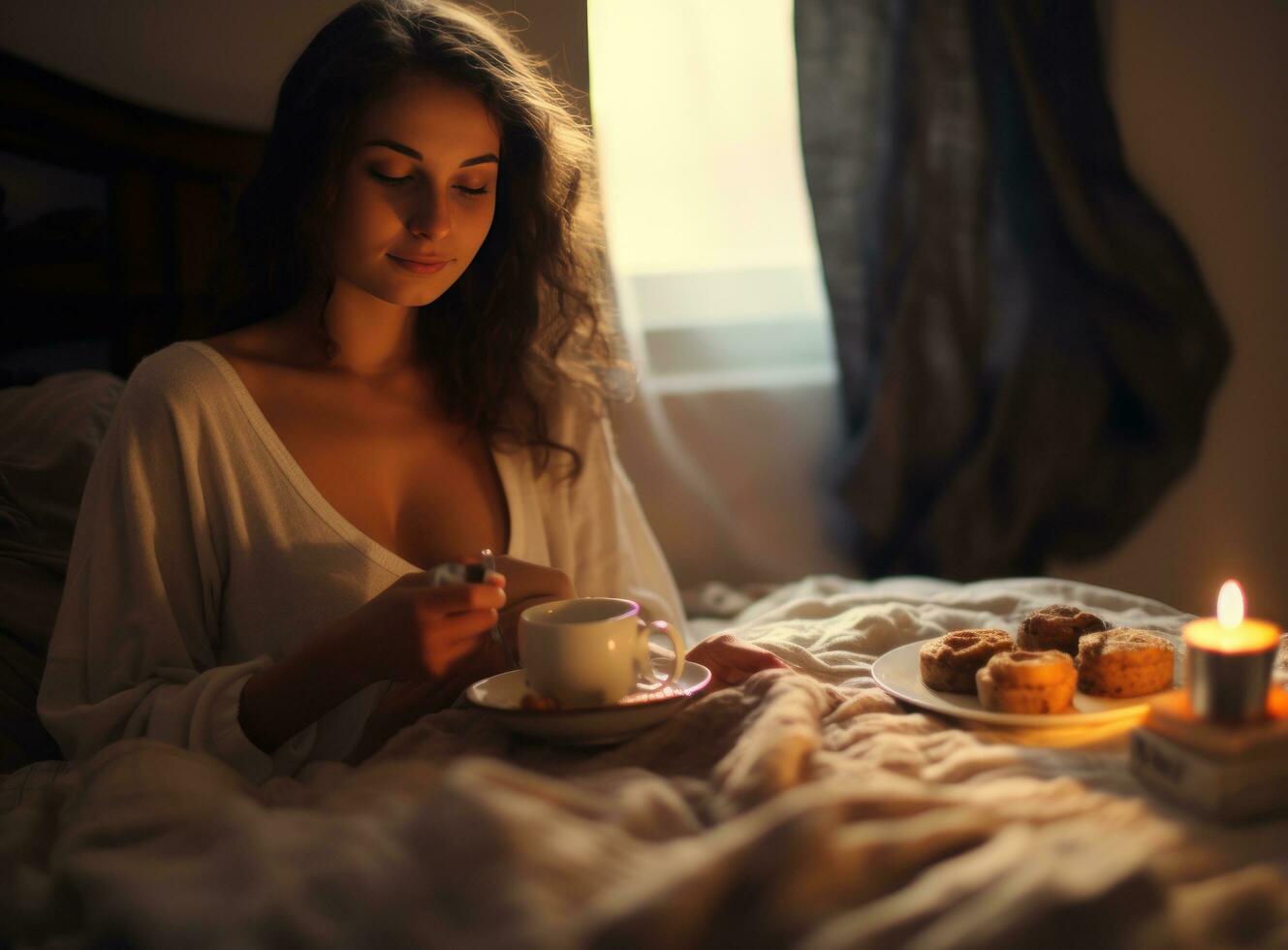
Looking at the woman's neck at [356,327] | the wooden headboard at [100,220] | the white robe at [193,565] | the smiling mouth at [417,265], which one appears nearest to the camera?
the white robe at [193,565]

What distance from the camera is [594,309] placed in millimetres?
1546

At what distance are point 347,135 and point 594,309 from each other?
47 cm

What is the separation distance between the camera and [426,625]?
84 cm

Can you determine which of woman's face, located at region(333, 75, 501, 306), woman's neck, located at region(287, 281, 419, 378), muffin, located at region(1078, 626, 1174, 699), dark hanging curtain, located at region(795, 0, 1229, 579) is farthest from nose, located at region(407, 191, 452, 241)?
dark hanging curtain, located at region(795, 0, 1229, 579)

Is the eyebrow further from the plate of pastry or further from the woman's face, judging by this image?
the plate of pastry

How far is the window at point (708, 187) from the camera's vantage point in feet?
6.32

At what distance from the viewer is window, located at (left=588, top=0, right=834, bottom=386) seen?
1.93 metres

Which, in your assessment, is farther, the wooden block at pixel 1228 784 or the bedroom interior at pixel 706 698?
the wooden block at pixel 1228 784

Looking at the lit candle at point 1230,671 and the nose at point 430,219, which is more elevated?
the nose at point 430,219

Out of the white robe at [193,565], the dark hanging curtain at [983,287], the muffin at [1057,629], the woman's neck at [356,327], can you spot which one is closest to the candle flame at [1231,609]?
the muffin at [1057,629]

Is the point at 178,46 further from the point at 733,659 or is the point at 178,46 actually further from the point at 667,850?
the point at 667,850

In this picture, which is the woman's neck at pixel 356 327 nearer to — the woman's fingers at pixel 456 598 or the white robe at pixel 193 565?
the white robe at pixel 193 565

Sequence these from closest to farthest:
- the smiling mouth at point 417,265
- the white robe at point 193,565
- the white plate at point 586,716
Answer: the white plate at point 586,716 < the white robe at point 193,565 < the smiling mouth at point 417,265

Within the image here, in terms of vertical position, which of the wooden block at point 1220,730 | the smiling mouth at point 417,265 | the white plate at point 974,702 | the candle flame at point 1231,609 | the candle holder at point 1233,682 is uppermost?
the smiling mouth at point 417,265
